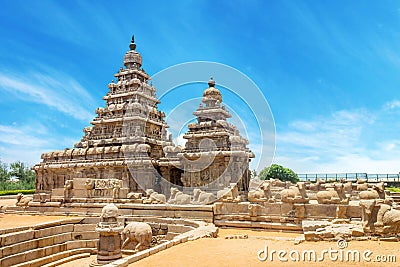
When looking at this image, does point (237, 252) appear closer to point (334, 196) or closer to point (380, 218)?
point (380, 218)

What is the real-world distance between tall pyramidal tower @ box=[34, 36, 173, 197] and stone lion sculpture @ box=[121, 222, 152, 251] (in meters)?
15.8

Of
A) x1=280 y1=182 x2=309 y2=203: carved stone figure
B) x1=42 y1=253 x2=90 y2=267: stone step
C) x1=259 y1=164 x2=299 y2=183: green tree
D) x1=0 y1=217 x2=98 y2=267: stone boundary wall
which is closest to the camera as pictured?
x1=0 y1=217 x2=98 y2=267: stone boundary wall

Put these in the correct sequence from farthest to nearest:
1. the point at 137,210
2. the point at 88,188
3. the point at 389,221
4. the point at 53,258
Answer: the point at 88,188 < the point at 137,210 < the point at 53,258 < the point at 389,221

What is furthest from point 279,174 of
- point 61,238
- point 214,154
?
point 61,238

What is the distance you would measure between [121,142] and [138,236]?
68.8 feet

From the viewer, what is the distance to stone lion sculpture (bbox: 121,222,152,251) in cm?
1243

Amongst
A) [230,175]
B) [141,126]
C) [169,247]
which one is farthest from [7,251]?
[141,126]

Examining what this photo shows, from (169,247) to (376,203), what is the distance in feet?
20.5

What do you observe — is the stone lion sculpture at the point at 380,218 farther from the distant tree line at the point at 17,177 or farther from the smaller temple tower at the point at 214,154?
the distant tree line at the point at 17,177

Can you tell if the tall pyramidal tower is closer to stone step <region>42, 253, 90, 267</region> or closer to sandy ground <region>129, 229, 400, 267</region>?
stone step <region>42, 253, 90, 267</region>

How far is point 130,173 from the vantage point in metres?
29.7

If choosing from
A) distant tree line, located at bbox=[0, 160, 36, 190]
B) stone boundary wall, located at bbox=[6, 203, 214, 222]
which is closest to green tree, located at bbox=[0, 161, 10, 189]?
distant tree line, located at bbox=[0, 160, 36, 190]

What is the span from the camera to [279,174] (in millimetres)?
48062

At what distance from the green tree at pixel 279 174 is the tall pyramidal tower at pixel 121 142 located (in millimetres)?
18536
